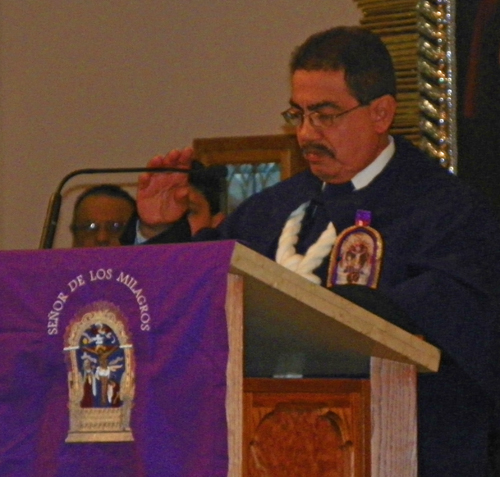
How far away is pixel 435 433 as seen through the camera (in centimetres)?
288

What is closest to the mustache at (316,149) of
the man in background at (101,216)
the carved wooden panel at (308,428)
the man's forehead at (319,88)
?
the man's forehead at (319,88)

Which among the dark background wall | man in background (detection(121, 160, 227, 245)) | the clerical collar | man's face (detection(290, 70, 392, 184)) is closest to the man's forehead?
man's face (detection(290, 70, 392, 184))

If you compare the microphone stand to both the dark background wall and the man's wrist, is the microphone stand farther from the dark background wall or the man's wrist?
the dark background wall

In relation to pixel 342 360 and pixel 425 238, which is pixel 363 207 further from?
pixel 342 360

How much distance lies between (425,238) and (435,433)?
50cm

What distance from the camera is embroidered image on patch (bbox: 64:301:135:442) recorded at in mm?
2199

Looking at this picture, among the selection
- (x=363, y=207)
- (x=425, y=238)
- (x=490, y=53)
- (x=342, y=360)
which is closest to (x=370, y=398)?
(x=342, y=360)

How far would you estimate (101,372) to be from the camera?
220 centimetres

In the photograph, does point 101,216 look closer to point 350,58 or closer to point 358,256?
point 350,58

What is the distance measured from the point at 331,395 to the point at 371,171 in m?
1.07

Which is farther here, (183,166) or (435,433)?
(183,166)

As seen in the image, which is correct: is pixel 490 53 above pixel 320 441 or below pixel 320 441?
above

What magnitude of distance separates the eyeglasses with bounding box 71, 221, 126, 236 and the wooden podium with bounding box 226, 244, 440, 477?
223 centimetres

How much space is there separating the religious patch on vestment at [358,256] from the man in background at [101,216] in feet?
5.60
